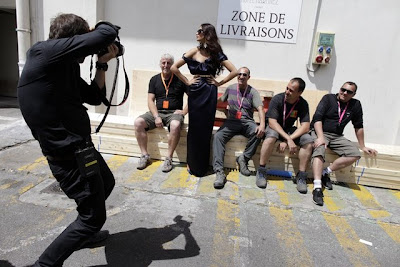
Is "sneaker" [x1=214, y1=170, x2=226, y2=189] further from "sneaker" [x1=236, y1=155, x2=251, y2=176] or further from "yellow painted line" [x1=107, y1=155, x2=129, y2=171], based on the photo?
"yellow painted line" [x1=107, y1=155, x2=129, y2=171]

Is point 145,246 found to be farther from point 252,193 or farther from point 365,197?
point 365,197

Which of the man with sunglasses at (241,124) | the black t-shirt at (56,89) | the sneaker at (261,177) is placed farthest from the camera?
the man with sunglasses at (241,124)

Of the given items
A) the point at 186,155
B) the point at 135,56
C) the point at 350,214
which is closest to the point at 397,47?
the point at 350,214

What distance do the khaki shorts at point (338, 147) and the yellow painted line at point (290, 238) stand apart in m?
1.06

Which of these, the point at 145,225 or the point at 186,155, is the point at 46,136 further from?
the point at 186,155

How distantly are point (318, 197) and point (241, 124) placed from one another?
56.9 inches

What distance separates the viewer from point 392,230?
3002mm

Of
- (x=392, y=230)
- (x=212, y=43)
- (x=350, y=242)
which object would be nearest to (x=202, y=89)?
(x=212, y=43)

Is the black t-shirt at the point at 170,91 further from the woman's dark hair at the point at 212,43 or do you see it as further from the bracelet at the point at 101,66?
the bracelet at the point at 101,66

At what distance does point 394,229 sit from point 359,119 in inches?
62.4

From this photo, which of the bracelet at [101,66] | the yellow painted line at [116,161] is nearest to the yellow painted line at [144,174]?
the yellow painted line at [116,161]

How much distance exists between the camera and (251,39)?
566 cm

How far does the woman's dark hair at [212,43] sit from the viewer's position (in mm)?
3590

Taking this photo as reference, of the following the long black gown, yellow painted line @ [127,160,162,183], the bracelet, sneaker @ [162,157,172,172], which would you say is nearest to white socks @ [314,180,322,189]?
the long black gown
